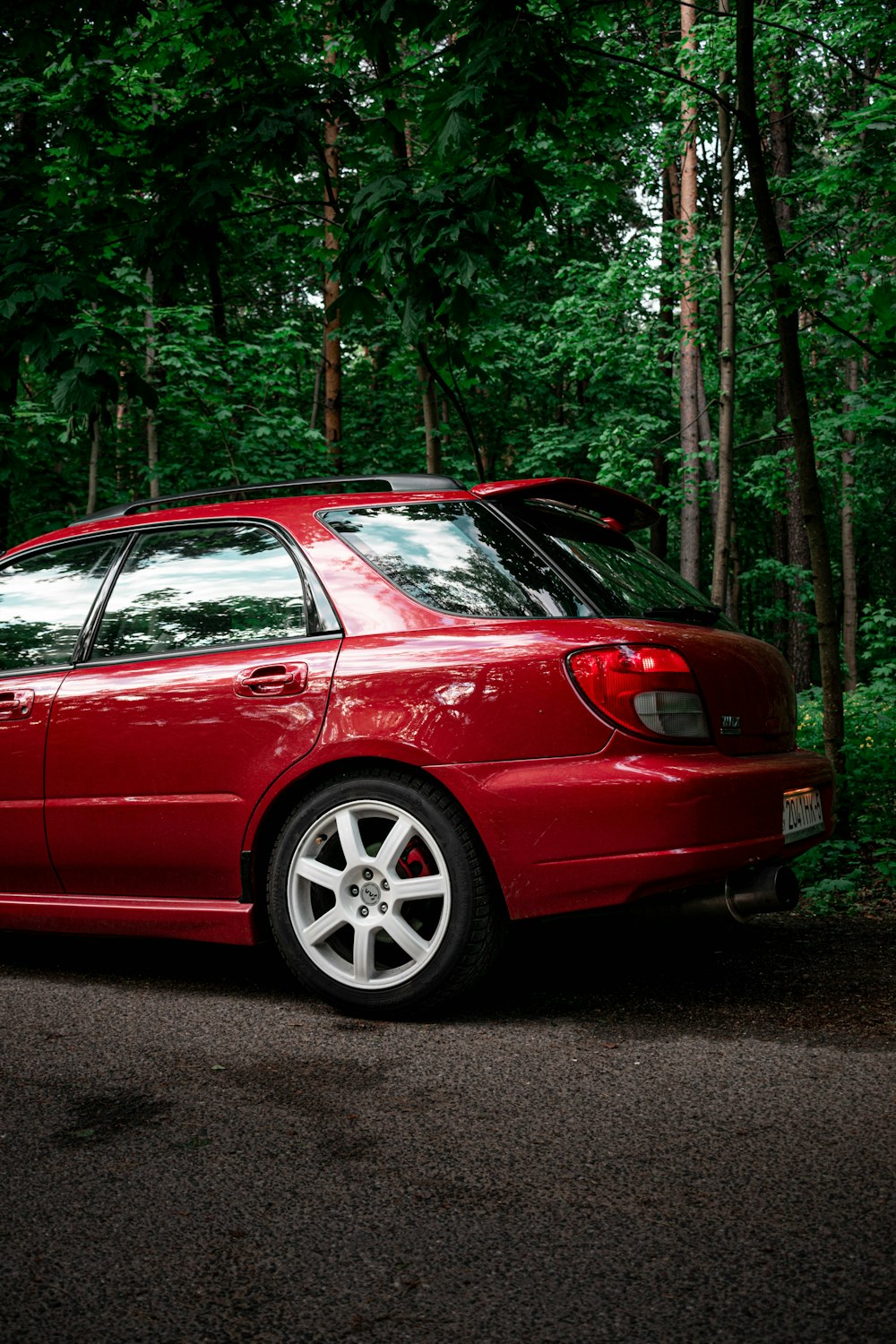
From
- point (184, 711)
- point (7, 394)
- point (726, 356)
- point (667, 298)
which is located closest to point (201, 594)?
point (184, 711)

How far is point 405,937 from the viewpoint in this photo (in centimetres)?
350

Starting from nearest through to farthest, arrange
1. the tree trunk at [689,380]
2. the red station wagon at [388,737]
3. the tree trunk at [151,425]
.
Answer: the red station wagon at [388,737] → the tree trunk at [151,425] → the tree trunk at [689,380]

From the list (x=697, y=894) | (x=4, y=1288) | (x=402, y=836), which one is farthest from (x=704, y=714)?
(x=4, y=1288)

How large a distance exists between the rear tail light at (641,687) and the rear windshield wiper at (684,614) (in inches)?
9.5

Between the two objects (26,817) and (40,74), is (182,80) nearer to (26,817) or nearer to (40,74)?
(40,74)

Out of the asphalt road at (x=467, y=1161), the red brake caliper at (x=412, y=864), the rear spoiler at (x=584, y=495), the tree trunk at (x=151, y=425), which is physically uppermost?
the tree trunk at (x=151, y=425)

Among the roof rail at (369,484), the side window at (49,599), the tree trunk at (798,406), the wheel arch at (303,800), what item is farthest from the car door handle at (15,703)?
the tree trunk at (798,406)

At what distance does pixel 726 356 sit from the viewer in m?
8.58

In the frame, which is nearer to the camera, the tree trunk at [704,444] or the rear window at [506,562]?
the rear window at [506,562]

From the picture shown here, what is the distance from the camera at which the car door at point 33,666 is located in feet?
13.8

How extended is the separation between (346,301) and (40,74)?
323cm

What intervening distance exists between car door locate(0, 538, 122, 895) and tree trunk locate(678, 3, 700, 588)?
35.2 ft

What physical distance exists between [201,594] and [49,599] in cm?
77

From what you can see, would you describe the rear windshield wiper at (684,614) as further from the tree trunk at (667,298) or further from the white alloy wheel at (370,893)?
the tree trunk at (667,298)
